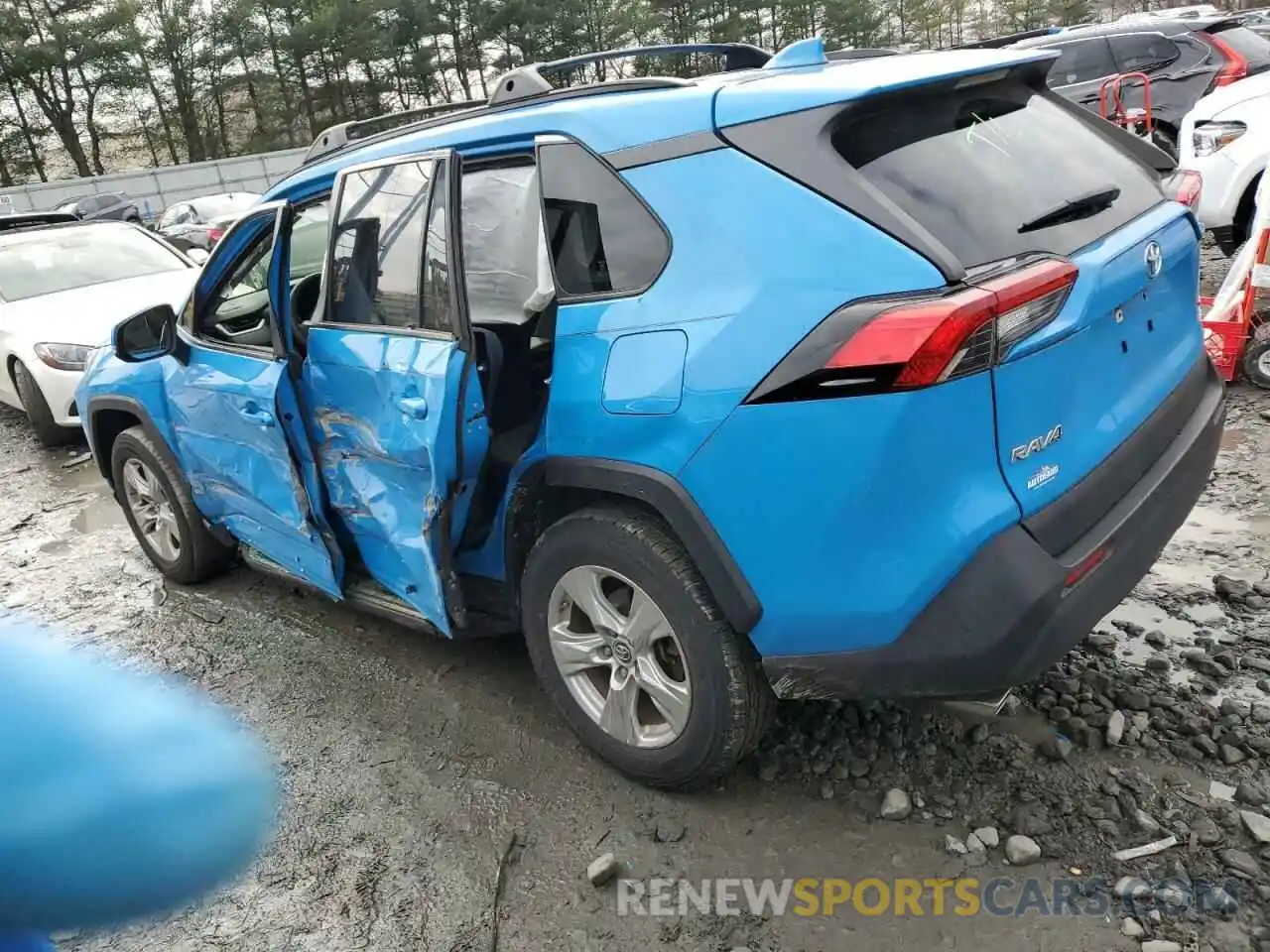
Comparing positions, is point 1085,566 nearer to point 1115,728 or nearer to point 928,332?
point 928,332

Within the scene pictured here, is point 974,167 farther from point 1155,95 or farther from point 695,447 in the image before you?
point 1155,95

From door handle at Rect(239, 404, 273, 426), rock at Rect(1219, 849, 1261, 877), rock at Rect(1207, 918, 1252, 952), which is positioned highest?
door handle at Rect(239, 404, 273, 426)

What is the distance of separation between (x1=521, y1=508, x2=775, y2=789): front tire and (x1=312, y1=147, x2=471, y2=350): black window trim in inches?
25.2

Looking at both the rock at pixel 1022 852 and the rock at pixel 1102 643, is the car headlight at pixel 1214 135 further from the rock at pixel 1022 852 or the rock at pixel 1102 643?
the rock at pixel 1022 852

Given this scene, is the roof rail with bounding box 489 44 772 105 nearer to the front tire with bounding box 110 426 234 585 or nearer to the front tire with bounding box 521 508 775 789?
the front tire with bounding box 521 508 775 789

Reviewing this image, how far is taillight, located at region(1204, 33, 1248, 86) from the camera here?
10.6 m

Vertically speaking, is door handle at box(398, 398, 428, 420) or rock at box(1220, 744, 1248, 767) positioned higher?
door handle at box(398, 398, 428, 420)

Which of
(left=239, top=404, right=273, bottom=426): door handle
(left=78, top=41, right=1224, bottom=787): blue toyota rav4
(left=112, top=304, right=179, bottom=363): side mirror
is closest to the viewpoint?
(left=78, top=41, right=1224, bottom=787): blue toyota rav4

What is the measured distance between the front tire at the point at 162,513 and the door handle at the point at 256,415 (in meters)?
1.03

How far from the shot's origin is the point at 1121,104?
10695mm

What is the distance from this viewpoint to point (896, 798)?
262 centimetres

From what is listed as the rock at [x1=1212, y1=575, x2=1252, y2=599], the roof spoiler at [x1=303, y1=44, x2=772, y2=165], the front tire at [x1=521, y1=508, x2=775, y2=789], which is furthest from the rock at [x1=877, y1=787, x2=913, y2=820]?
the roof spoiler at [x1=303, y1=44, x2=772, y2=165]

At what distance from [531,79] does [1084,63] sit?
11.7 meters

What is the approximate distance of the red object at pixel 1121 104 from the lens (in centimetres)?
1041
